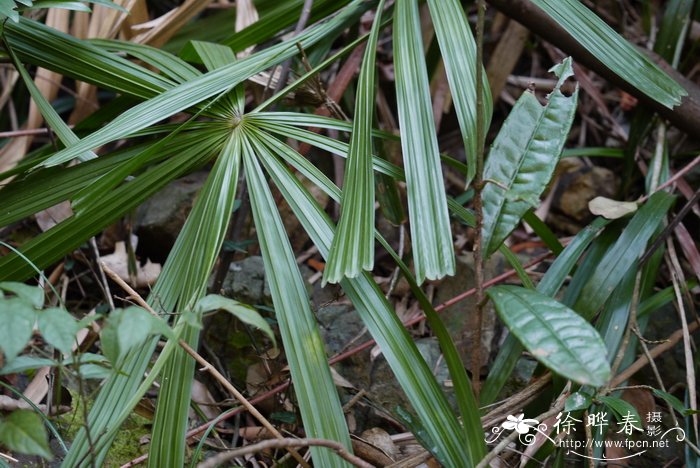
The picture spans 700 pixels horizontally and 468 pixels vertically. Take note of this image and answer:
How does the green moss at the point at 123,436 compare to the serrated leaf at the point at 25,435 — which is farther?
the green moss at the point at 123,436

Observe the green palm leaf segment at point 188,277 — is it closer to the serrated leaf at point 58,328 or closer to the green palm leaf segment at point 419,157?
the serrated leaf at point 58,328

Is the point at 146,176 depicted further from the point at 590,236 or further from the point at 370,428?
the point at 590,236

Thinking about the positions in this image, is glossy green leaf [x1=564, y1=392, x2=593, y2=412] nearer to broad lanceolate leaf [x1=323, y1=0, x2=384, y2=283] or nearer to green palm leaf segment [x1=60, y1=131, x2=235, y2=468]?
broad lanceolate leaf [x1=323, y1=0, x2=384, y2=283]

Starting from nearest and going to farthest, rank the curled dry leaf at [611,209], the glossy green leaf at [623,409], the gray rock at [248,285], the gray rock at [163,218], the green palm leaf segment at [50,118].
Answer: the glossy green leaf at [623,409], the green palm leaf segment at [50,118], the curled dry leaf at [611,209], the gray rock at [248,285], the gray rock at [163,218]

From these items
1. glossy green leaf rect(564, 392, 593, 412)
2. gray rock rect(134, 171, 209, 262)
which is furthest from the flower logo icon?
gray rock rect(134, 171, 209, 262)

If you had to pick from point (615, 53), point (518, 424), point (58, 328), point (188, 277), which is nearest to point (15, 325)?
A: point (58, 328)

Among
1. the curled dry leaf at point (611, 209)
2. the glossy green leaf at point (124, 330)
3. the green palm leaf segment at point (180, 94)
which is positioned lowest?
the glossy green leaf at point (124, 330)

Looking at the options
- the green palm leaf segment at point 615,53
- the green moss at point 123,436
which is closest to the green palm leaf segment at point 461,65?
the green palm leaf segment at point 615,53

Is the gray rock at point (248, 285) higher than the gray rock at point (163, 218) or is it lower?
lower

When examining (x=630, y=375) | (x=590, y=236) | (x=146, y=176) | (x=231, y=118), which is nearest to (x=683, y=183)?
(x=590, y=236)
